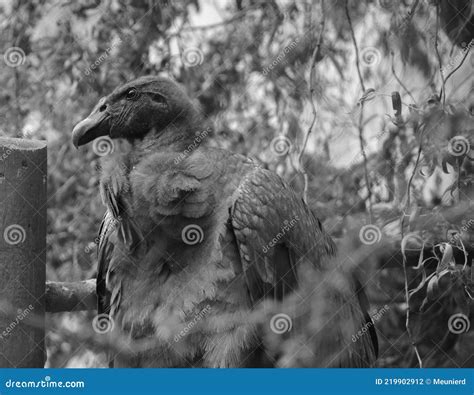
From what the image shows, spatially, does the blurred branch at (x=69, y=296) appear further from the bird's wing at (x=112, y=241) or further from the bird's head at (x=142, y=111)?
the bird's head at (x=142, y=111)

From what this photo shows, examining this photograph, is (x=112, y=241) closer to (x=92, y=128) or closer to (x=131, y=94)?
(x=92, y=128)

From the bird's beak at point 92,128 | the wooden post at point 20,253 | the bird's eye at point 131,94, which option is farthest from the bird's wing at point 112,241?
the wooden post at point 20,253

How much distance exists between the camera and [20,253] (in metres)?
2.72

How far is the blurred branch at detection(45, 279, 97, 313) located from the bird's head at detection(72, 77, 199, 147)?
72cm

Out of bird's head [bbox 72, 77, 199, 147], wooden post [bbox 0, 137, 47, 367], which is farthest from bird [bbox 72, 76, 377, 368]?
wooden post [bbox 0, 137, 47, 367]

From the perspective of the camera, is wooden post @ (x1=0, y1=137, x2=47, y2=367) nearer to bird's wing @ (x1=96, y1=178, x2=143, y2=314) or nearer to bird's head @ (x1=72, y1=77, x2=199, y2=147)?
bird's wing @ (x1=96, y1=178, x2=143, y2=314)

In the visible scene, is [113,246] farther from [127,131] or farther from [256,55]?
[256,55]

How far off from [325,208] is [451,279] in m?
1.41

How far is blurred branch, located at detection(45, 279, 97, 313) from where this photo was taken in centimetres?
324

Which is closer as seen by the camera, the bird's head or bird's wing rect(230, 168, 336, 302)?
bird's wing rect(230, 168, 336, 302)

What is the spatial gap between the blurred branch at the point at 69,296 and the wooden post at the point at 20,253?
1.47 ft

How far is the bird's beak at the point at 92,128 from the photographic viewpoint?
359 cm

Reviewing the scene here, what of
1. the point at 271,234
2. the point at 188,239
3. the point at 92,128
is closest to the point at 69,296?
the point at 188,239

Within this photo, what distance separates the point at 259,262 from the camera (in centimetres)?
347
